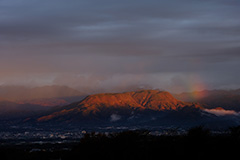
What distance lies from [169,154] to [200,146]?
17.2ft

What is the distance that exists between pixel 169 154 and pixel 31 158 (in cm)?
Answer: 3690

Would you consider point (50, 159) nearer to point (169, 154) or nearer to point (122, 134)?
point (122, 134)

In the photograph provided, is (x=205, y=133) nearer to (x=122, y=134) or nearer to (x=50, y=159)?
(x=122, y=134)

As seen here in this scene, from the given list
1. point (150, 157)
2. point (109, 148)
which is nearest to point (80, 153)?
point (109, 148)

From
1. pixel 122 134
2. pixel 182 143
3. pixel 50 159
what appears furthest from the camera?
pixel 50 159

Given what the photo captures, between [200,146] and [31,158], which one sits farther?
[31,158]

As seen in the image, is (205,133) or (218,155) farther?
(205,133)

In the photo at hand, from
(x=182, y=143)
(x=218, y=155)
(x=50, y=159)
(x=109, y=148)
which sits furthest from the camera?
(x=50, y=159)

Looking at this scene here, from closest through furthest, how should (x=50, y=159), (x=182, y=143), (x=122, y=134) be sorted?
(x=182, y=143), (x=122, y=134), (x=50, y=159)

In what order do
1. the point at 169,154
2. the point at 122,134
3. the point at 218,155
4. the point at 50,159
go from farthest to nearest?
the point at 50,159 < the point at 122,134 < the point at 169,154 < the point at 218,155

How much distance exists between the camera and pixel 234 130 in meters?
94.8

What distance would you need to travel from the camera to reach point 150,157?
6375 cm

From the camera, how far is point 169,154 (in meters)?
63.2

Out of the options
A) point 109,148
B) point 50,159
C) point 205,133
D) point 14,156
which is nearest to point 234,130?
point 205,133
